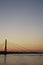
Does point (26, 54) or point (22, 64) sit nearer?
point (22, 64)

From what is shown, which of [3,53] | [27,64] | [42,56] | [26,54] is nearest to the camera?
[27,64]

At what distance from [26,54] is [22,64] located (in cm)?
424

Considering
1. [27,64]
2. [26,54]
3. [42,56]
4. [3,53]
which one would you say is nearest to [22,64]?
[27,64]

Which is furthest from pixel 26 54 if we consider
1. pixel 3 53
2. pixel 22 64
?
pixel 22 64

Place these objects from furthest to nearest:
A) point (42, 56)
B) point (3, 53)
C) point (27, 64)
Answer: point (3, 53) < point (42, 56) < point (27, 64)

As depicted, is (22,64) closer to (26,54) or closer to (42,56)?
(42,56)

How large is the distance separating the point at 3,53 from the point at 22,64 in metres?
3.43

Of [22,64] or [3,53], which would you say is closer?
[22,64]

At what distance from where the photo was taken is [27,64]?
465 cm

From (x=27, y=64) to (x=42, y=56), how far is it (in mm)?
2550

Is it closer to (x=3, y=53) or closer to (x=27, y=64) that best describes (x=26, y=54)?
(x=3, y=53)

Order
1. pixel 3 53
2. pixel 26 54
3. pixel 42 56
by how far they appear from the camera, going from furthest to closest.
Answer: pixel 26 54 → pixel 3 53 → pixel 42 56

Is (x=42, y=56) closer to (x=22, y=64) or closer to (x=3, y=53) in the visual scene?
(x=3, y=53)

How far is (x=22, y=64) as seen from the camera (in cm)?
470
